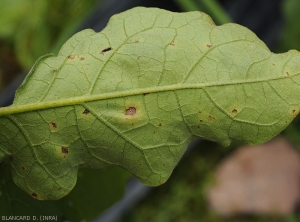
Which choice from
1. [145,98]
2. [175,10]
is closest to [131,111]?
[145,98]

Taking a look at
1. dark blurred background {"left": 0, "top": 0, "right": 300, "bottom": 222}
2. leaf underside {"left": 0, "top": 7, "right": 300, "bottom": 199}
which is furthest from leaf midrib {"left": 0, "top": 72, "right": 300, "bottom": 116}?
dark blurred background {"left": 0, "top": 0, "right": 300, "bottom": 222}

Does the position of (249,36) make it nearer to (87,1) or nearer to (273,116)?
(273,116)

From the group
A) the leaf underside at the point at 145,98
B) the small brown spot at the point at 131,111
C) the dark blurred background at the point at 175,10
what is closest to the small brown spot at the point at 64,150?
the leaf underside at the point at 145,98

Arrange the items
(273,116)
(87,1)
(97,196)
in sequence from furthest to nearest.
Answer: (87,1) < (97,196) < (273,116)

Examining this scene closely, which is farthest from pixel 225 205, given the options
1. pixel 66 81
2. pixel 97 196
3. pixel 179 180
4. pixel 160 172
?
pixel 66 81

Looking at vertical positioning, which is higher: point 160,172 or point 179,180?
point 160,172
